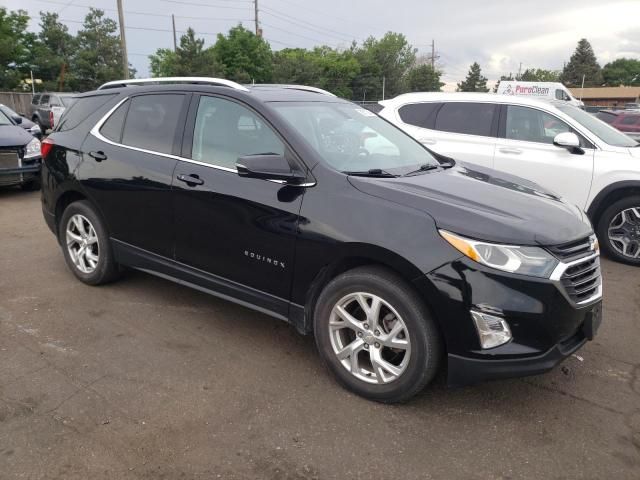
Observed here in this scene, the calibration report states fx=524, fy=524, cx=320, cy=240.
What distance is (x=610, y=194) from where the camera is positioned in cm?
594

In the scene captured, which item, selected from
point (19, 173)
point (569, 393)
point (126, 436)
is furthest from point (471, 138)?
point (19, 173)

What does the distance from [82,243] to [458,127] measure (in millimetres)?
4870

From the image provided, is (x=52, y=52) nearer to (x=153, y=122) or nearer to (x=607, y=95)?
(x=153, y=122)

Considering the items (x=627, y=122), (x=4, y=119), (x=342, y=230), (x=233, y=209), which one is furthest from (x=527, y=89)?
(x=342, y=230)

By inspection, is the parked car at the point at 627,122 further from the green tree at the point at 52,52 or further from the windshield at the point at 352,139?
the green tree at the point at 52,52

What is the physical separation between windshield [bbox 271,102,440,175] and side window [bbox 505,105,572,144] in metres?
2.89

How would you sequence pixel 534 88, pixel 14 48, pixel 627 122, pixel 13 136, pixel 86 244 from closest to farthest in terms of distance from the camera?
1. pixel 86 244
2. pixel 13 136
3. pixel 627 122
4. pixel 534 88
5. pixel 14 48

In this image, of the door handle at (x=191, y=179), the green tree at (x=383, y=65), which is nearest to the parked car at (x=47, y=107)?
the door handle at (x=191, y=179)

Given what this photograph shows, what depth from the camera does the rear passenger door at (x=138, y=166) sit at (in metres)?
3.90

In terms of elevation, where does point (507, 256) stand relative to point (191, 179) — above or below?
below

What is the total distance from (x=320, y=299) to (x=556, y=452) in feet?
4.82

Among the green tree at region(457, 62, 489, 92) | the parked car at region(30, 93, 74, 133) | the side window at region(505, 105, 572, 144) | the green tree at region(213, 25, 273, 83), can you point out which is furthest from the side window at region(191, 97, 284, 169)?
the green tree at region(457, 62, 489, 92)

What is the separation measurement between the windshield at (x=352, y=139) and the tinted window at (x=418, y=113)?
315 centimetres

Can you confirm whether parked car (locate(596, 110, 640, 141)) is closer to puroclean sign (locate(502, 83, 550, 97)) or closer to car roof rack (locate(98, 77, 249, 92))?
puroclean sign (locate(502, 83, 550, 97))
